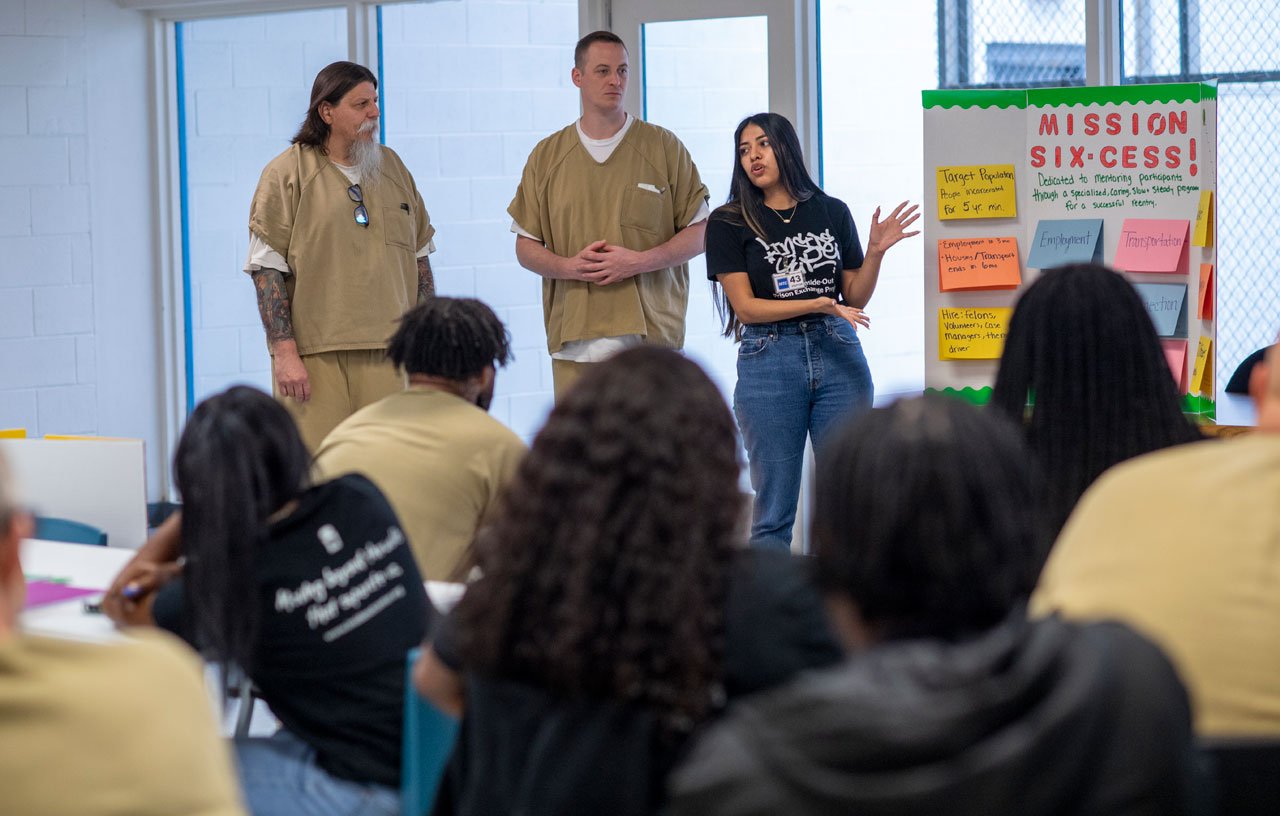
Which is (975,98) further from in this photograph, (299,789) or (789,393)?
(299,789)

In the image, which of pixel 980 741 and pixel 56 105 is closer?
pixel 980 741

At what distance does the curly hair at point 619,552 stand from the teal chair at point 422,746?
1.28ft

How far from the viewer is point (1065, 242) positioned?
3.73 metres

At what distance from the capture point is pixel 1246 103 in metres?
3.91

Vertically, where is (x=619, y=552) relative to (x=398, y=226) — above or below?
below

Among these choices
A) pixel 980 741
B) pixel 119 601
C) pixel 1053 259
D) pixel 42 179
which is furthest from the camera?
pixel 42 179

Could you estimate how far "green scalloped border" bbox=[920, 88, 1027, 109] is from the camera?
380 centimetres

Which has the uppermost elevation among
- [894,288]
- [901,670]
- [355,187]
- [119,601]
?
[355,187]

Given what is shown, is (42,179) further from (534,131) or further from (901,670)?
(901,670)

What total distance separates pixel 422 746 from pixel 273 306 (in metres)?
2.58

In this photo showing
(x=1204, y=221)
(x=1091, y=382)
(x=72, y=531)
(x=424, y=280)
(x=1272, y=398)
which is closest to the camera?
(x=1272, y=398)

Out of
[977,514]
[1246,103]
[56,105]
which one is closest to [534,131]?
[56,105]

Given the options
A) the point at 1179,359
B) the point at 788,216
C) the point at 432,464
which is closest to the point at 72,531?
the point at 432,464

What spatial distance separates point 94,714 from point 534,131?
417 cm
